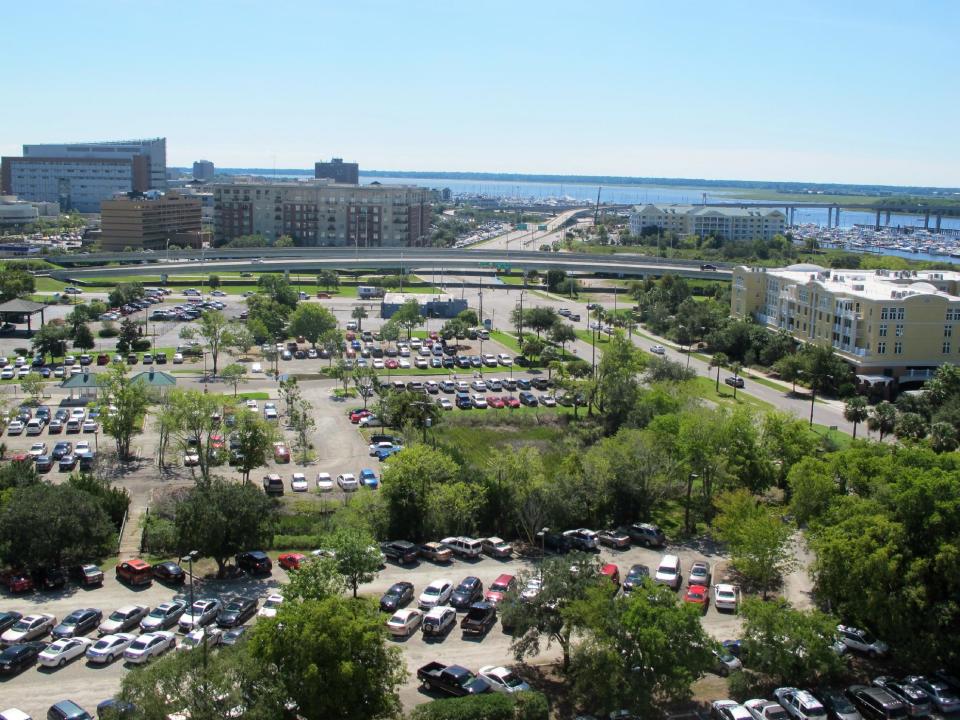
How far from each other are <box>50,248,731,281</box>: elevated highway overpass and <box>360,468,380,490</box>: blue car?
3815 cm

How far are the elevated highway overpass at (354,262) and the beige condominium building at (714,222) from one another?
87.3ft

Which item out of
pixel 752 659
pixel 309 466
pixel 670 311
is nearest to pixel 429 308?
pixel 670 311

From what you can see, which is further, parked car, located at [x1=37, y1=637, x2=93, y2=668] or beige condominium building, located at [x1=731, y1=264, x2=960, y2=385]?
beige condominium building, located at [x1=731, y1=264, x2=960, y2=385]

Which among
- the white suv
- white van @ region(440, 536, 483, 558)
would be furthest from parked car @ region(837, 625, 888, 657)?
white van @ region(440, 536, 483, 558)

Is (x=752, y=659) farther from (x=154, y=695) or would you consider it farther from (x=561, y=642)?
(x=154, y=695)

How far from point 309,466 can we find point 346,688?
12.1 meters

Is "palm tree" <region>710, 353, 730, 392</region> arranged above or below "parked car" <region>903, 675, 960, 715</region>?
above

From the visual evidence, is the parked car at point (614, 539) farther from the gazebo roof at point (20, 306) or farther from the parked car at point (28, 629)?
the gazebo roof at point (20, 306)

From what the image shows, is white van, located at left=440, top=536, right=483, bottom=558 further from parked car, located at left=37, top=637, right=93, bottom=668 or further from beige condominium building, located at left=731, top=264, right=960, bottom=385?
beige condominium building, located at left=731, top=264, right=960, bottom=385

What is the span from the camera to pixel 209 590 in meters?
14.6

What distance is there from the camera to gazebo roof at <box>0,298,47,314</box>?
3869 centimetres

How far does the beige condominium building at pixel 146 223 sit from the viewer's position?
217ft

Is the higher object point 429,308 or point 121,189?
point 121,189

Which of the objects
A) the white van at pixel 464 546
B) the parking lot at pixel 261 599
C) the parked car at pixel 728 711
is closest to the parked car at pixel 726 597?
the parking lot at pixel 261 599
